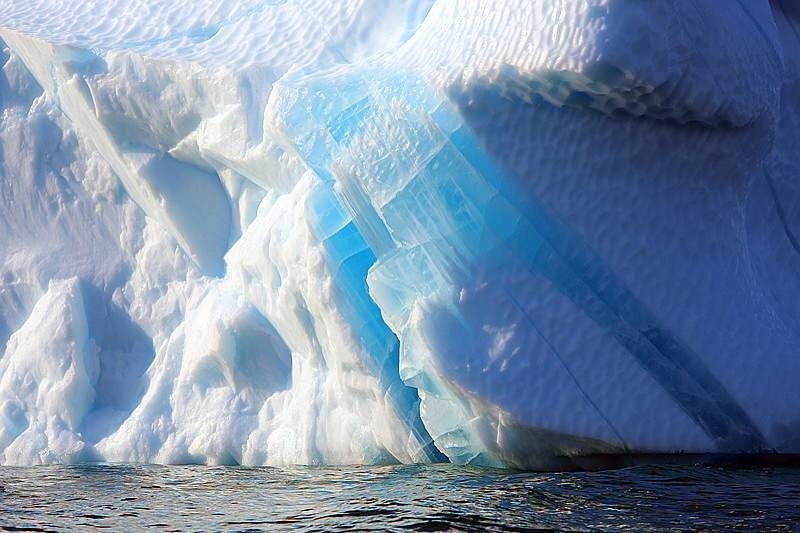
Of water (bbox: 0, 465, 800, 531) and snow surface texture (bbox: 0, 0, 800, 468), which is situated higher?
snow surface texture (bbox: 0, 0, 800, 468)

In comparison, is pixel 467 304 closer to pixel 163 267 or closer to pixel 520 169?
pixel 520 169

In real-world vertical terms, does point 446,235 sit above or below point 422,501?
above

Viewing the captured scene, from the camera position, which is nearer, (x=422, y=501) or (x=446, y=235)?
(x=422, y=501)

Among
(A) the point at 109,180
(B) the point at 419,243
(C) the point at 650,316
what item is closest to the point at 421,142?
(B) the point at 419,243

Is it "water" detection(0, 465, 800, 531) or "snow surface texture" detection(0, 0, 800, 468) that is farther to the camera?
"snow surface texture" detection(0, 0, 800, 468)
